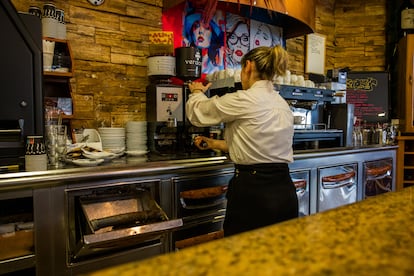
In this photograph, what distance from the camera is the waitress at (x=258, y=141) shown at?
5.94 feet

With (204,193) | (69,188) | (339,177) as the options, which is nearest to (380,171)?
(339,177)

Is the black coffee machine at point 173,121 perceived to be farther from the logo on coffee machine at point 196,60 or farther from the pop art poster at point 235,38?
the pop art poster at point 235,38

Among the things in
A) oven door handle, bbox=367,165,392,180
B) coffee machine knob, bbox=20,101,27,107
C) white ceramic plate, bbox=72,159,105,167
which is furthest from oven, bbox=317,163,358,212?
coffee machine knob, bbox=20,101,27,107

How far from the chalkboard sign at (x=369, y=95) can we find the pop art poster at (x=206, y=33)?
2217 mm

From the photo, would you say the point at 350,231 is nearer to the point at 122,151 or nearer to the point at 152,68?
the point at 122,151

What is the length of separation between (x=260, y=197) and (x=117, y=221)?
785 mm

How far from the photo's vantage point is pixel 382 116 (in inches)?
179

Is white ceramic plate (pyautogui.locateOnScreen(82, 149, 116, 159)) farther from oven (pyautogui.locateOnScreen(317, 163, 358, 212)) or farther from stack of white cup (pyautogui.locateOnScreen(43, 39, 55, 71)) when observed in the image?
oven (pyautogui.locateOnScreen(317, 163, 358, 212))

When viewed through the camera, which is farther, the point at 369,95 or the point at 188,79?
the point at 369,95

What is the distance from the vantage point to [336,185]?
3.07 metres

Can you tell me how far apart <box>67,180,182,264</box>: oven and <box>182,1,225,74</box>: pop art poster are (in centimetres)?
164

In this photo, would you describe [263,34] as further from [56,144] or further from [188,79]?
[56,144]

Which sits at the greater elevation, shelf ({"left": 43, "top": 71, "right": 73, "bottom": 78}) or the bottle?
the bottle

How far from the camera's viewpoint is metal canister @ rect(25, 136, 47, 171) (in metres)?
1.63
